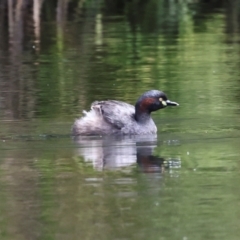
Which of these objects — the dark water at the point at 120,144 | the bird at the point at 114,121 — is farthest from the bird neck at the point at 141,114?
the dark water at the point at 120,144

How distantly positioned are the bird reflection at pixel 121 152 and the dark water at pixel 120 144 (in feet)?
0.04

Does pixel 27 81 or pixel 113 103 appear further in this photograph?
pixel 27 81

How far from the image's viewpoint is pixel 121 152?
507 inches

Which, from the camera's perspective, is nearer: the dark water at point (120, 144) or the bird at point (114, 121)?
the dark water at point (120, 144)

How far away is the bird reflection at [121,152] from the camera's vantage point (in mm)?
11900

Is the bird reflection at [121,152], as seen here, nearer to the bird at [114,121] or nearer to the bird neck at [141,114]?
the bird at [114,121]

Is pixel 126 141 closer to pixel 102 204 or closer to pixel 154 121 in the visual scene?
pixel 154 121

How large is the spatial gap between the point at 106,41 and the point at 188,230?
66.4 ft

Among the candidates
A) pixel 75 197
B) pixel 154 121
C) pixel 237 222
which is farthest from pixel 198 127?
pixel 237 222

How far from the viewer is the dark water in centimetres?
927

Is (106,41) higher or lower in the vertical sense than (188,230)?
lower

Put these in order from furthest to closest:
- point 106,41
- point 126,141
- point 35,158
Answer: point 106,41 → point 126,141 → point 35,158

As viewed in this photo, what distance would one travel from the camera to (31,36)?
31.4 meters

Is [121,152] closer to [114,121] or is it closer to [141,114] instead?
[114,121]
